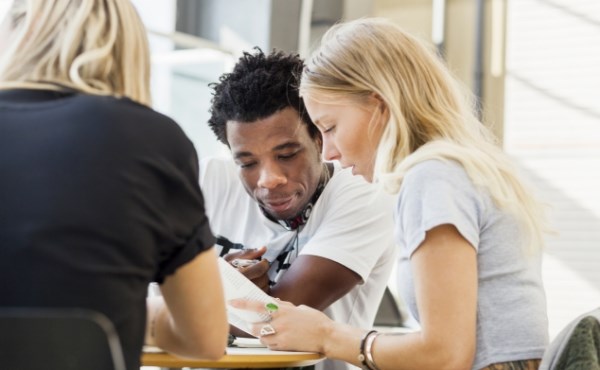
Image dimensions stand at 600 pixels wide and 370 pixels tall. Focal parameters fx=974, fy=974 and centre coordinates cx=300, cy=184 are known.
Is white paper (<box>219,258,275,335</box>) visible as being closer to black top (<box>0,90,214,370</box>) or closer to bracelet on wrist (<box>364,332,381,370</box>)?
bracelet on wrist (<box>364,332,381,370</box>)

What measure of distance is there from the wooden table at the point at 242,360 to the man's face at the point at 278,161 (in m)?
0.62

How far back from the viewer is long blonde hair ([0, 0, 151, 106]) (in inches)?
56.5

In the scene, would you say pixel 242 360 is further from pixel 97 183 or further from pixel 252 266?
pixel 97 183

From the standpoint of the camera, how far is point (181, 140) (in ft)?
4.62

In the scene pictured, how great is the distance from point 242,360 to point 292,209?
0.81 m

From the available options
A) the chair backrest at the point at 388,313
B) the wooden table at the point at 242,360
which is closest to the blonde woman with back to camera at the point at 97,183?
the wooden table at the point at 242,360

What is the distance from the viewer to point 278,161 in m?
2.79

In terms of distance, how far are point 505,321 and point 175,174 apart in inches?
37.8

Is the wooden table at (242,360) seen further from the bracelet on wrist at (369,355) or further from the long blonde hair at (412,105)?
the long blonde hair at (412,105)

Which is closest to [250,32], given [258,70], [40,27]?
[258,70]

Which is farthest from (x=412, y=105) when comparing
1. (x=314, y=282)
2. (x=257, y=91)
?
(x=257, y=91)

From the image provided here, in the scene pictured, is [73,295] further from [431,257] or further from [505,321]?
[505,321]

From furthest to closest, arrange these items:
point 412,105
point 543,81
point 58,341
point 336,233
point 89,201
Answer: point 543,81 → point 336,233 → point 412,105 → point 89,201 → point 58,341

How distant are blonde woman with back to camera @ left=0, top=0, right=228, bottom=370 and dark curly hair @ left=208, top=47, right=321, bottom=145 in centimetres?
130
